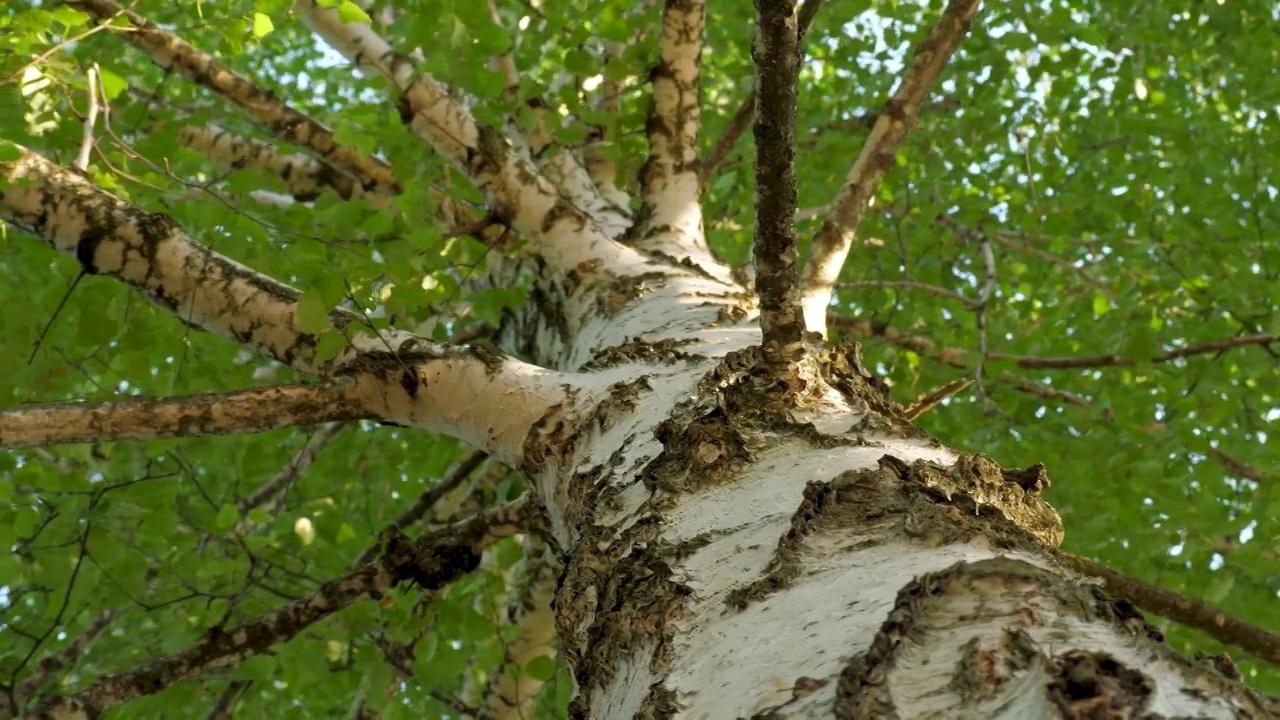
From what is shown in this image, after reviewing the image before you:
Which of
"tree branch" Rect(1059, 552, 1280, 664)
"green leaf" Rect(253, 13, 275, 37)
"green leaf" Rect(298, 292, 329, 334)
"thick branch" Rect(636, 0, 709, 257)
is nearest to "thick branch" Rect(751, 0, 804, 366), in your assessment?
"green leaf" Rect(298, 292, 329, 334)

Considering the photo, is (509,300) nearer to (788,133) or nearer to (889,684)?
(788,133)

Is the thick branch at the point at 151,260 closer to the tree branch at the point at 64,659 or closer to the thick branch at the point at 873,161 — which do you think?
the thick branch at the point at 873,161

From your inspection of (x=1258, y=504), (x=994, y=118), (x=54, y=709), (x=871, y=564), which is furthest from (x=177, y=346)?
(x=994, y=118)

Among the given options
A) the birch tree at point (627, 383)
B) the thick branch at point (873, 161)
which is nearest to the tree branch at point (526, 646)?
the birch tree at point (627, 383)

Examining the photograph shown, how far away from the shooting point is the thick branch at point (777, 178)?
1.42 metres

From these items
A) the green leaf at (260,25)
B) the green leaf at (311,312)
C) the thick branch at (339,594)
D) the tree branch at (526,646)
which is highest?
the green leaf at (260,25)

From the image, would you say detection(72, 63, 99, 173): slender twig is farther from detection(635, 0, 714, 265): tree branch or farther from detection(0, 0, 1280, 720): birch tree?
detection(635, 0, 714, 265): tree branch

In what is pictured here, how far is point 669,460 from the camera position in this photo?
148 centimetres

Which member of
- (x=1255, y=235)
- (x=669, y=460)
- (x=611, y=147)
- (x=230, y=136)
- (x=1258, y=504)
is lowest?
(x=1258, y=504)

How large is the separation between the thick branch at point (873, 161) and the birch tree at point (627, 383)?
1 centimetres

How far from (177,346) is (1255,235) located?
455 centimetres

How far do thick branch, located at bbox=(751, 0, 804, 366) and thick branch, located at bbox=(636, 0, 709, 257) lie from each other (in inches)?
53.9

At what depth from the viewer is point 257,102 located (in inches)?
140

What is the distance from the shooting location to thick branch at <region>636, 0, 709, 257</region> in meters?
2.96
